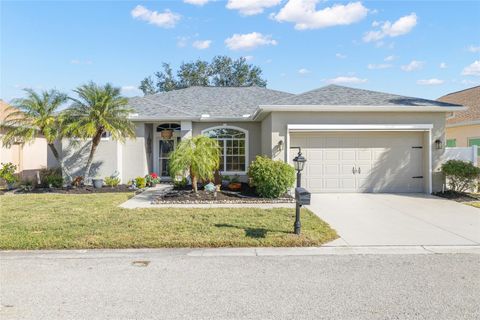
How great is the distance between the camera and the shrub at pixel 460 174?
11.5 metres

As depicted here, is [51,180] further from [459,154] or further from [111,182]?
[459,154]

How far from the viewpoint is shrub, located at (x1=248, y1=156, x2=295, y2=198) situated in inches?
428

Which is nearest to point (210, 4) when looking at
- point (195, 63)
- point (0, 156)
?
point (0, 156)

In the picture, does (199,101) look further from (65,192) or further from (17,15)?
(17,15)

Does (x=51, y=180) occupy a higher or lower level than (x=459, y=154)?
lower

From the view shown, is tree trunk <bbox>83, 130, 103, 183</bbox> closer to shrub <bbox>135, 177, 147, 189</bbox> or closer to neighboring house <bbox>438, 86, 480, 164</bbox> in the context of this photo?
shrub <bbox>135, 177, 147, 189</bbox>

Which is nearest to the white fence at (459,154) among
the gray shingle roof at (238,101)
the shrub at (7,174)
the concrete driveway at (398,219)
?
the gray shingle roof at (238,101)

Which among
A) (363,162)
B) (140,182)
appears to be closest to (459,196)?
(363,162)

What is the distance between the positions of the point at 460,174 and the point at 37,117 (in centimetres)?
Result: 1508

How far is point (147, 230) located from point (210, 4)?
9625 mm

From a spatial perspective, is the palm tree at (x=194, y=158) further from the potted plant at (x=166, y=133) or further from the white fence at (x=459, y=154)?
the white fence at (x=459, y=154)

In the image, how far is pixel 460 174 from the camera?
1159cm

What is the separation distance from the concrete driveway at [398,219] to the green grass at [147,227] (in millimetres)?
634

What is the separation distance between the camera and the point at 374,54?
14844 millimetres
